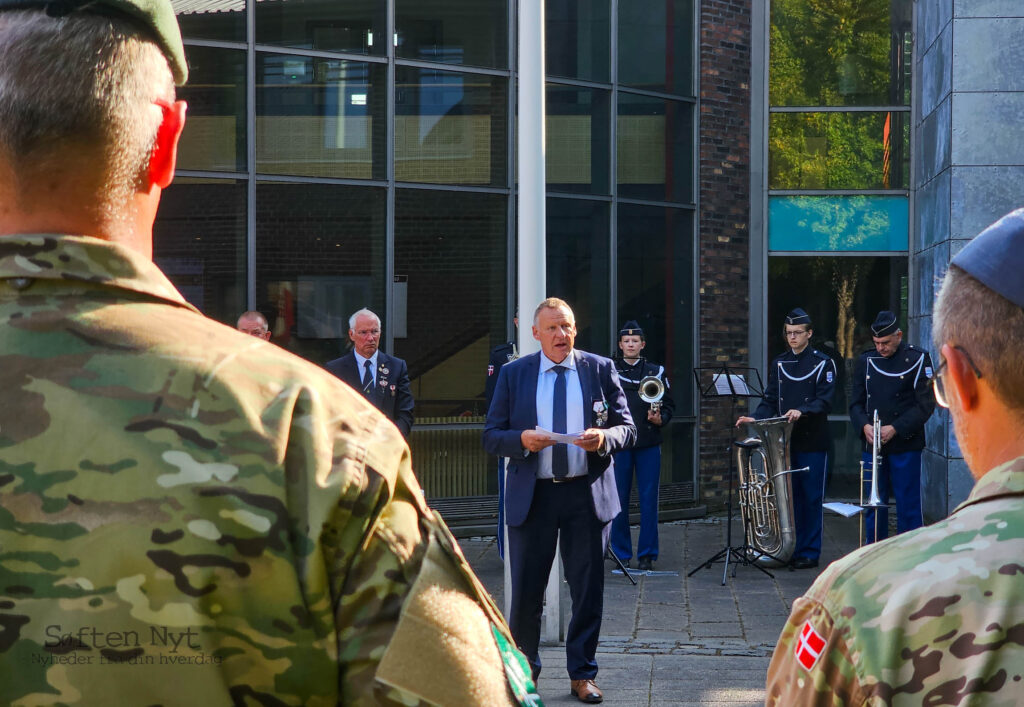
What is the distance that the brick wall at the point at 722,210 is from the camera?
13.5 m

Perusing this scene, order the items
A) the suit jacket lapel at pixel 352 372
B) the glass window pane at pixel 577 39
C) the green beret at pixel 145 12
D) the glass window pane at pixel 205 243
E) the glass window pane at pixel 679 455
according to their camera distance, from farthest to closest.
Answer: the glass window pane at pixel 679 455, the glass window pane at pixel 577 39, the glass window pane at pixel 205 243, the suit jacket lapel at pixel 352 372, the green beret at pixel 145 12

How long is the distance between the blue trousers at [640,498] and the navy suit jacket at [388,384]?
2.18 metres

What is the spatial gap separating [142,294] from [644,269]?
12.0 meters

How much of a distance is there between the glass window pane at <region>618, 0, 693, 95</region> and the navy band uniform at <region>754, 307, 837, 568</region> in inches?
144

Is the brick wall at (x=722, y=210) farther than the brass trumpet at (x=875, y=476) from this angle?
Yes

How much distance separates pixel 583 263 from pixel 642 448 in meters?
2.63

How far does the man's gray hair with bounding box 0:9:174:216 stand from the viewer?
1.28 meters

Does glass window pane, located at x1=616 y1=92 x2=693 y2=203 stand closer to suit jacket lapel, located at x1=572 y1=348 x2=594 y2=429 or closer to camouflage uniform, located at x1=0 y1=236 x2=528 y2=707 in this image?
suit jacket lapel, located at x1=572 y1=348 x2=594 y2=429

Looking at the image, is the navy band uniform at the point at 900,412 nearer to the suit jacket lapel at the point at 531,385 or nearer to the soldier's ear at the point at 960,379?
the suit jacket lapel at the point at 531,385

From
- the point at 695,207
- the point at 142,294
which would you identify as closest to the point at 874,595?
the point at 142,294

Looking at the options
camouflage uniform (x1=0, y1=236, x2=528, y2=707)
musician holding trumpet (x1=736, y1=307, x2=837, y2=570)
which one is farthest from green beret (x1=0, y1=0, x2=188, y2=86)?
musician holding trumpet (x1=736, y1=307, x2=837, y2=570)

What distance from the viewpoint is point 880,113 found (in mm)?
13945

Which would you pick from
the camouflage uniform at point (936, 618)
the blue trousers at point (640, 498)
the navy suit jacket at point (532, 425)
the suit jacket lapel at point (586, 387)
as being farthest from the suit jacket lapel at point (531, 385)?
the camouflage uniform at point (936, 618)

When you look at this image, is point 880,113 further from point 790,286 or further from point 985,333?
point 985,333
